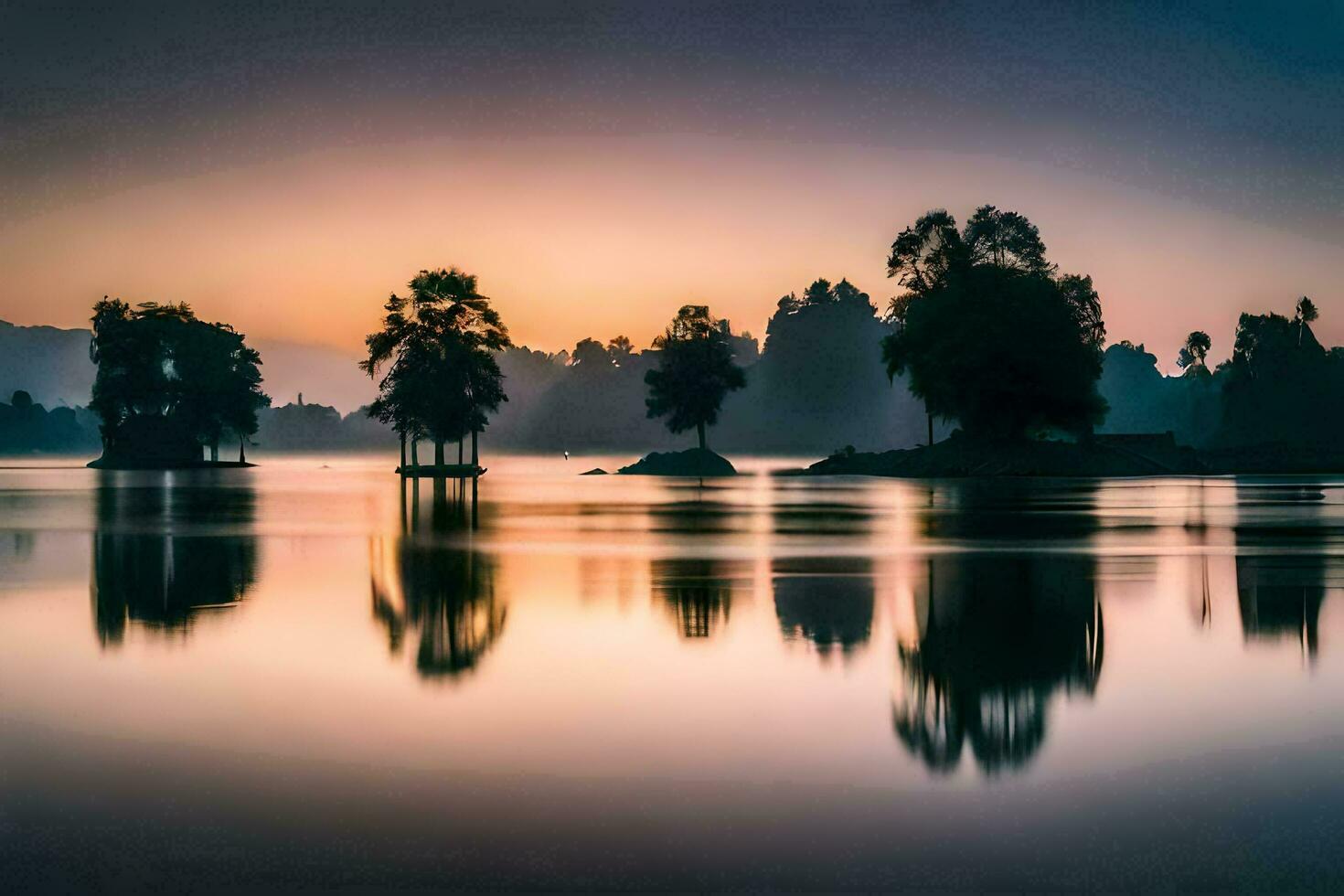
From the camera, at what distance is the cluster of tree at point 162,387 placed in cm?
14550

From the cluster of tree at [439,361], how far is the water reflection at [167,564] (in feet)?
183

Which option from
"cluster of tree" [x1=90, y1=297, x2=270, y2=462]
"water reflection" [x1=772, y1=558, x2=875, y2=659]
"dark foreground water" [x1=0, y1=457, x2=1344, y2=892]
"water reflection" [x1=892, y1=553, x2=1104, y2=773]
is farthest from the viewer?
"cluster of tree" [x1=90, y1=297, x2=270, y2=462]

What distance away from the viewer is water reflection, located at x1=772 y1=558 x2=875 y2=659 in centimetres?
1451

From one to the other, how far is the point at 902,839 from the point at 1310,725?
15.5 ft

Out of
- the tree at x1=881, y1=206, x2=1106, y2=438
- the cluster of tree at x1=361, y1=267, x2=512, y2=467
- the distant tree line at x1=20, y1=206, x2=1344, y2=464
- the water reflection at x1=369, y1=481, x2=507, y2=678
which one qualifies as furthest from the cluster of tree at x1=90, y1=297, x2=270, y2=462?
the water reflection at x1=369, y1=481, x2=507, y2=678

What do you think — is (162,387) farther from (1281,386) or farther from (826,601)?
(826,601)

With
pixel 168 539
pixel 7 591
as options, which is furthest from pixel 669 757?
pixel 168 539

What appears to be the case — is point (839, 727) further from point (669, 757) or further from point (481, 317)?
point (481, 317)

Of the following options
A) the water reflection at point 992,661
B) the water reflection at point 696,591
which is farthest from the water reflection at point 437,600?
the water reflection at point 992,661

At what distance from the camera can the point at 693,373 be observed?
413 ft

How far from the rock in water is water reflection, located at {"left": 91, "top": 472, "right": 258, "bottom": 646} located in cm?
6831

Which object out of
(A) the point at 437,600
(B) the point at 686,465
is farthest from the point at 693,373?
(A) the point at 437,600

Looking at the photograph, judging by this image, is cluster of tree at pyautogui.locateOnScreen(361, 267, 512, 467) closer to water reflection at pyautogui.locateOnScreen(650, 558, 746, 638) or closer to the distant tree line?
the distant tree line

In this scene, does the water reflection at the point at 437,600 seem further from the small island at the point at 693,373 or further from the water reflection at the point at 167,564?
the small island at the point at 693,373
